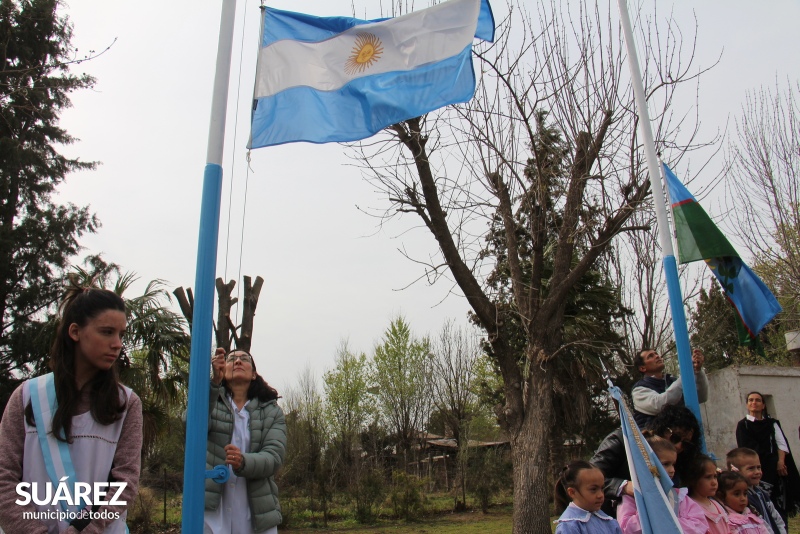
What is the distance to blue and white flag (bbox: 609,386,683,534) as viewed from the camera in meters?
3.91

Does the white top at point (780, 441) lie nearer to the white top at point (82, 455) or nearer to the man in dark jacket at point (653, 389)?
the man in dark jacket at point (653, 389)

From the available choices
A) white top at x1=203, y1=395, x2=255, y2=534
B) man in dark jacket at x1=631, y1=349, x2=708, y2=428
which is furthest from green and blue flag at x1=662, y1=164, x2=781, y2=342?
white top at x1=203, y1=395, x2=255, y2=534

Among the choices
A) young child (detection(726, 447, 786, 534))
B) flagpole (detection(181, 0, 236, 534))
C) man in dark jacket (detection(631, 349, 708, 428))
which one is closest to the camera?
flagpole (detection(181, 0, 236, 534))

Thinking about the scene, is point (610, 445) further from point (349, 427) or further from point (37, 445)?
point (349, 427)

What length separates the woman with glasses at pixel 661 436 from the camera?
14.5 feet

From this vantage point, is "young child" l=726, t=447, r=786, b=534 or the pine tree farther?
the pine tree

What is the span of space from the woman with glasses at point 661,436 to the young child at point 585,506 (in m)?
0.33

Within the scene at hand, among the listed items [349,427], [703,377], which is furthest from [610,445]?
[349,427]

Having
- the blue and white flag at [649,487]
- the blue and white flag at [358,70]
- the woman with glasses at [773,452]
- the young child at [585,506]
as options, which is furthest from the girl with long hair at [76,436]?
the woman with glasses at [773,452]

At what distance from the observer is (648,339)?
41.5 ft

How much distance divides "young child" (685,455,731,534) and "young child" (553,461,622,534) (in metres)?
1.01

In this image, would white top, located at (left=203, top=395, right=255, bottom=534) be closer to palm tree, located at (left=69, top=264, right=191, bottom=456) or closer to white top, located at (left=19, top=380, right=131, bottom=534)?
white top, located at (left=19, top=380, right=131, bottom=534)

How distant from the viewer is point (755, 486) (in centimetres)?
570
